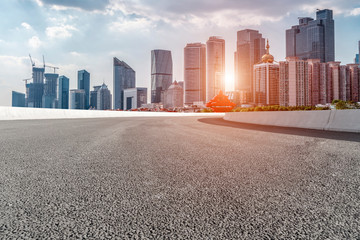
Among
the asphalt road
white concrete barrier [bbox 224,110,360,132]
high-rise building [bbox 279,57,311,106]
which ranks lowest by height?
the asphalt road

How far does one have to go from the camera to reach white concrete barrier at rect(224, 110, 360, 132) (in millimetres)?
11266

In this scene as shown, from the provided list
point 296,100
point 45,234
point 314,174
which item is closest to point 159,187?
point 45,234

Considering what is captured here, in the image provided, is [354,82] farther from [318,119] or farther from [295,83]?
[318,119]

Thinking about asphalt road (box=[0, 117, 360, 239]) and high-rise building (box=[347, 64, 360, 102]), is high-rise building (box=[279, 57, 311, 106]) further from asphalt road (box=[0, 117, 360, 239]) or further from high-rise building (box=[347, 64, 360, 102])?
asphalt road (box=[0, 117, 360, 239])

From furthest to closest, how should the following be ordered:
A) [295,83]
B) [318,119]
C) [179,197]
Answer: [295,83], [318,119], [179,197]

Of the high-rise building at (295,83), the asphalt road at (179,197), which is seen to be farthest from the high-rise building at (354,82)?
the asphalt road at (179,197)

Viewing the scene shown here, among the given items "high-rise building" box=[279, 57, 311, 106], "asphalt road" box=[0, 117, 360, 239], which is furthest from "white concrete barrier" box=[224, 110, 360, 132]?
"high-rise building" box=[279, 57, 311, 106]

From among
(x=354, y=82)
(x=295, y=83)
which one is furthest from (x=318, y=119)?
(x=354, y=82)

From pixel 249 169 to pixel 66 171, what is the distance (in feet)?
9.48

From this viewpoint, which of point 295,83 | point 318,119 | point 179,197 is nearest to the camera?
point 179,197

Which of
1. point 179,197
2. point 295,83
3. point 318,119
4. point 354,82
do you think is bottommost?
point 179,197

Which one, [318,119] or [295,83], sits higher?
[295,83]

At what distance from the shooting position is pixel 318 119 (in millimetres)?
12766

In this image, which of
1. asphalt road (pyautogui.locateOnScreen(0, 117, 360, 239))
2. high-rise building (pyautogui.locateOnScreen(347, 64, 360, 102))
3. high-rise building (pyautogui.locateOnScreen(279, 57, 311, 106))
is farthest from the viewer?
high-rise building (pyautogui.locateOnScreen(347, 64, 360, 102))
